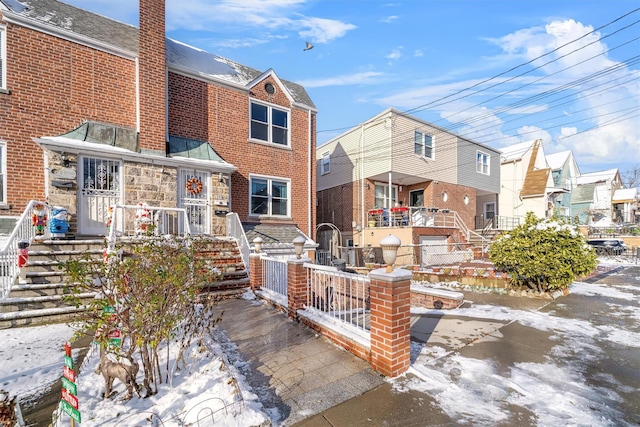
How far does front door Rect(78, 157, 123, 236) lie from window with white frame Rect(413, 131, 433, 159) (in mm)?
14671

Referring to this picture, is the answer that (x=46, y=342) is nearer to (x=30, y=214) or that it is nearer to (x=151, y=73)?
(x=30, y=214)

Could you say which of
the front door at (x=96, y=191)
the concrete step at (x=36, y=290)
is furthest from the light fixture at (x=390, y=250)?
the front door at (x=96, y=191)

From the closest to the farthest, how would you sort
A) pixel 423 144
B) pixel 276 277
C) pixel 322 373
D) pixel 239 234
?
pixel 322 373, pixel 276 277, pixel 239 234, pixel 423 144

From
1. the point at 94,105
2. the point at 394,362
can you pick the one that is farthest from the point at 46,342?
the point at 94,105

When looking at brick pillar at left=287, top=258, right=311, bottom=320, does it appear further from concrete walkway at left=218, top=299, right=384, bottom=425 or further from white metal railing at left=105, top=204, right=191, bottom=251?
white metal railing at left=105, top=204, right=191, bottom=251

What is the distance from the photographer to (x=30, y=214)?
22.6 feet

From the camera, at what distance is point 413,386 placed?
3.21 meters

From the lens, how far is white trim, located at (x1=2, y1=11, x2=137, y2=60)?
25.5 feet

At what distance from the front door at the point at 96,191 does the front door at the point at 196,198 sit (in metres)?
1.81

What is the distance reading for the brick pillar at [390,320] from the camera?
3389mm

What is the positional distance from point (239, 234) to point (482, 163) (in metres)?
19.6

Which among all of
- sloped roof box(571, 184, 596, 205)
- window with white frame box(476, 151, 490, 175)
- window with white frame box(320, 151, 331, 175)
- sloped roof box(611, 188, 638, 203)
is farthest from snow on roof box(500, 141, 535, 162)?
window with white frame box(320, 151, 331, 175)

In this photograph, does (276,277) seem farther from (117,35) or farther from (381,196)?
(381,196)

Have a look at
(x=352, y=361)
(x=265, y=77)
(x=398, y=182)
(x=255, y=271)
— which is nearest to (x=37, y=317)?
(x=255, y=271)
